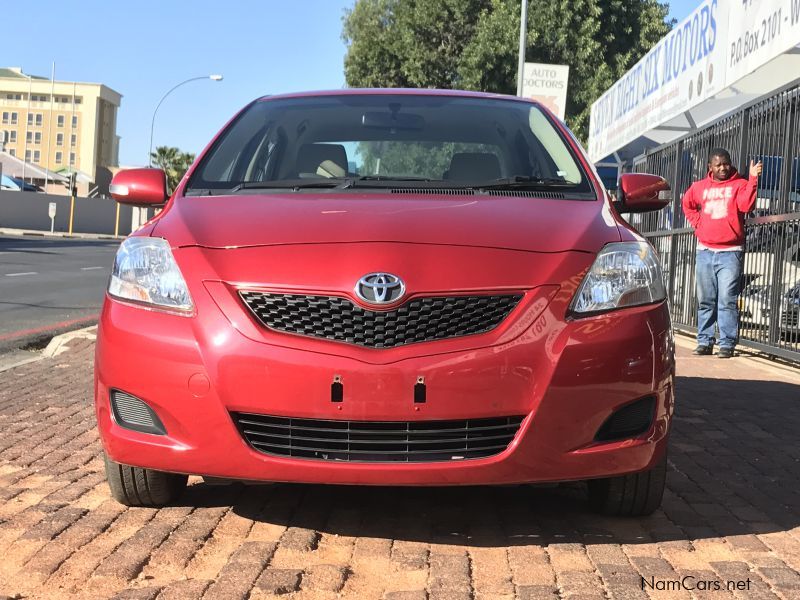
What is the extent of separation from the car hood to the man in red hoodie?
18.0 feet

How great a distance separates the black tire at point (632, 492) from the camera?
3.54m

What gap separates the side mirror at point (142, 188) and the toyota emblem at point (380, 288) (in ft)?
4.55

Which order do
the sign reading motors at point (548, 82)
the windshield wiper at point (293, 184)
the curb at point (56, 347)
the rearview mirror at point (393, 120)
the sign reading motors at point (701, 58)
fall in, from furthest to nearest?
the sign reading motors at point (548, 82) < the sign reading motors at point (701, 58) < the curb at point (56, 347) < the rearview mirror at point (393, 120) < the windshield wiper at point (293, 184)

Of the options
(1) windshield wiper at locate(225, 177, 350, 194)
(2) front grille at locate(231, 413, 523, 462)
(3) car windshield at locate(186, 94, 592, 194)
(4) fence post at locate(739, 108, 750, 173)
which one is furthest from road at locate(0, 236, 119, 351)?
(4) fence post at locate(739, 108, 750, 173)

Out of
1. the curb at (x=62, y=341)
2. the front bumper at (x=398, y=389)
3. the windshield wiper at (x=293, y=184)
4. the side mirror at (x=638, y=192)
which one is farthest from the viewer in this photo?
the curb at (x=62, y=341)

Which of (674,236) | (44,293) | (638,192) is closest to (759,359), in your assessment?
(674,236)

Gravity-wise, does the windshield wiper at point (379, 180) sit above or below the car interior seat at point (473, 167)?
below

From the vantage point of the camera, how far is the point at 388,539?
3.37 meters

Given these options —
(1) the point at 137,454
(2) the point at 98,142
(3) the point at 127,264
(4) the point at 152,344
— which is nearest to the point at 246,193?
(3) the point at 127,264

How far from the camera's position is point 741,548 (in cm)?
335

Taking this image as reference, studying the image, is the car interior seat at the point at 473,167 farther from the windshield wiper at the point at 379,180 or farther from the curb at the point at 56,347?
the curb at the point at 56,347

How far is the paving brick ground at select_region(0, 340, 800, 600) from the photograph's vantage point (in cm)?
291

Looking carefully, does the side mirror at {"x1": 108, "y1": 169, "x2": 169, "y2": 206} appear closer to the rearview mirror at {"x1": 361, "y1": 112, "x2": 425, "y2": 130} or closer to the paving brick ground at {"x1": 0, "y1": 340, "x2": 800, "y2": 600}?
the rearview mirror at {"x1": 361, "y1": 112, "x2": 425, "y2": 130}

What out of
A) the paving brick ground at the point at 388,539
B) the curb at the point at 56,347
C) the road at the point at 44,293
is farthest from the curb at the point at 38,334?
the paving brick ground at the point at 388,539
